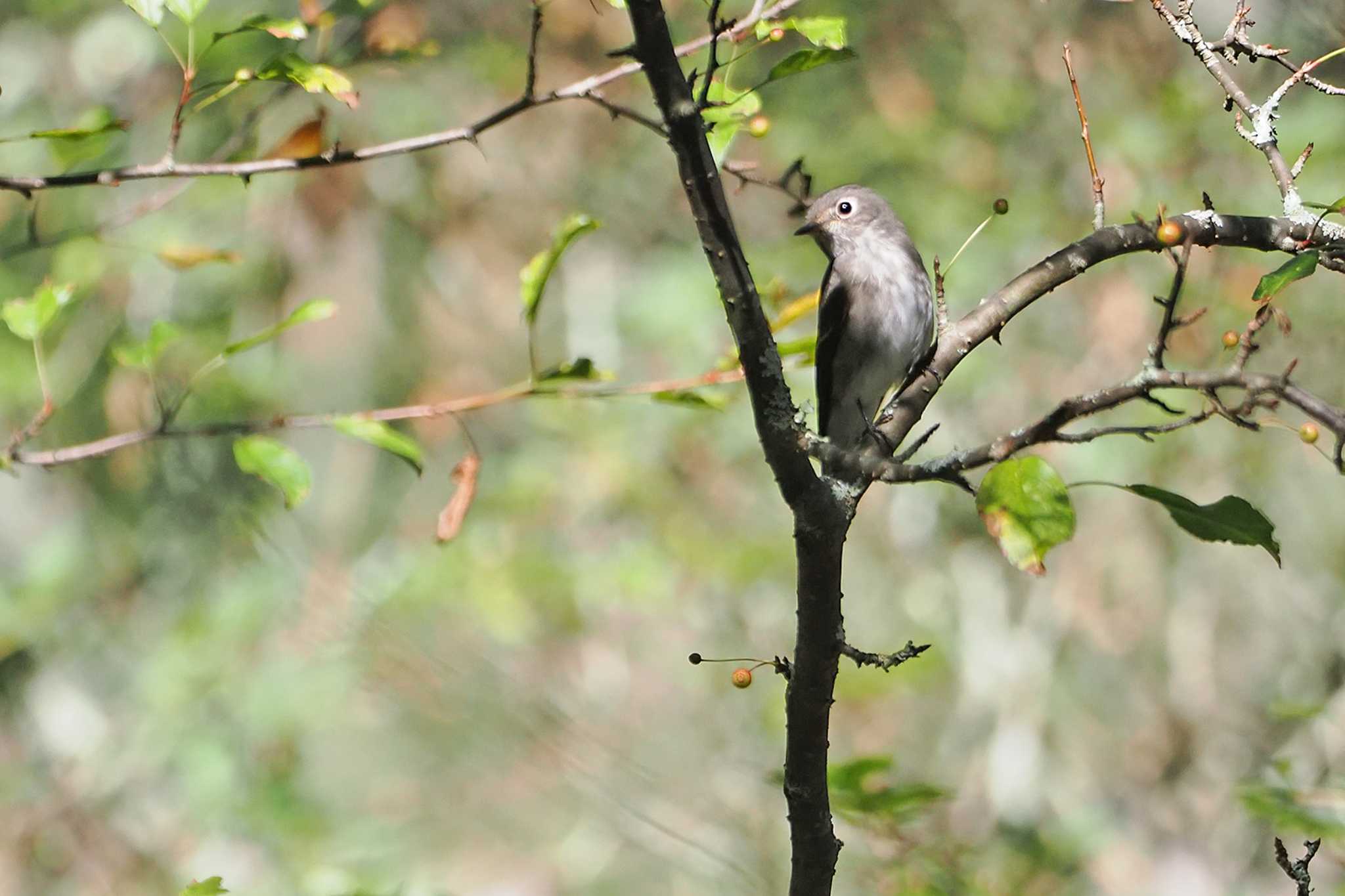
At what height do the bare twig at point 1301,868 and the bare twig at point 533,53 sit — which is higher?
the bare twig at point 533,53

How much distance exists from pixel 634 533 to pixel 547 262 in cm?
364

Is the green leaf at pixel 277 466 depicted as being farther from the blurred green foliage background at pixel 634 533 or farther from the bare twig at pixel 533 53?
the blurred green foliage background at pixel 634 533

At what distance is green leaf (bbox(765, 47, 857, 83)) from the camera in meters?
1.50

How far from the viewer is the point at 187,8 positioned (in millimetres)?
1505

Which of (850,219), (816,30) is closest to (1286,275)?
(816,30)

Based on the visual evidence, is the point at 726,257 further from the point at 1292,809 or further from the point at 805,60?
the point at 1292,809

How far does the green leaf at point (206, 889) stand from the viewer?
4.38 ft

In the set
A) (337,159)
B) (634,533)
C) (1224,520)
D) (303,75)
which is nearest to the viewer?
(1224,520)

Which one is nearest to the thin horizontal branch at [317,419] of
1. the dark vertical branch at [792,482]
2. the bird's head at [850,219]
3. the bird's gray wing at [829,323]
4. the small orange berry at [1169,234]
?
the dark vertical branch at [792,482]

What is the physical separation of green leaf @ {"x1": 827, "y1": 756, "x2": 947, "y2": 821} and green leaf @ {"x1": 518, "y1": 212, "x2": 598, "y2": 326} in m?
0.80

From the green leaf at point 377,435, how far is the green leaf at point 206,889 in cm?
58

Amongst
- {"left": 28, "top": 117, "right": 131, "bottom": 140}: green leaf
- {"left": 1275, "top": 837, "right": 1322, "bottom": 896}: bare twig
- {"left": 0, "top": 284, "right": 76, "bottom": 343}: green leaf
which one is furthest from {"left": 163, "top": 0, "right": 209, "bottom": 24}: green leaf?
{"left": 1275, "top": 837, "right": 1322, "bottom": 896}: bare twig

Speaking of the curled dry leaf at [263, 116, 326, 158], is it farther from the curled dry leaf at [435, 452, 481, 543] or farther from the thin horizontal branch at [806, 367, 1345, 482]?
the thin horizontal branch at [806, 367, 1345, 482]

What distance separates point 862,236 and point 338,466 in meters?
3.50
